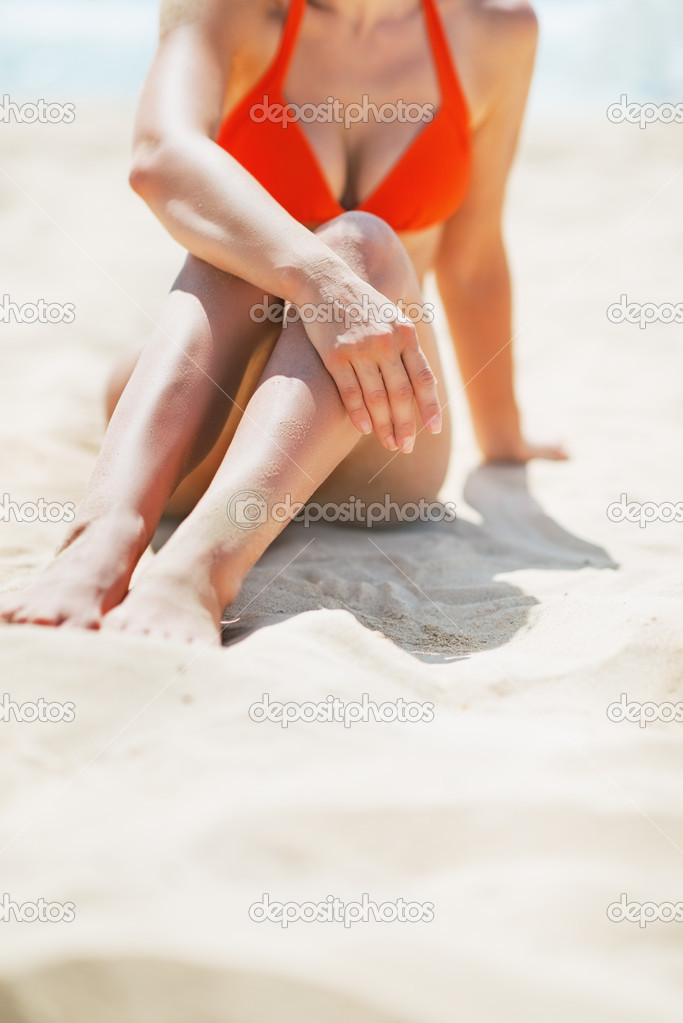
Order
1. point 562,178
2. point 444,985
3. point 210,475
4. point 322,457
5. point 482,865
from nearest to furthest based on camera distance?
1. point 444,985
2. point 482,865
3. point 322,457
4. point 210,475
5. point 562,178

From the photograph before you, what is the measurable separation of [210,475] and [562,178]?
13.7ft

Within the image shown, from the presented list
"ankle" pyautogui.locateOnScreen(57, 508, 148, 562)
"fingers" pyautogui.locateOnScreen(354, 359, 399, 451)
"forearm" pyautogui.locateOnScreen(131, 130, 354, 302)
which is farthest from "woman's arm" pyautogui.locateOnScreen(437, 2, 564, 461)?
"ankle" pyautogui.locateOnScreen(57, 508, 148, 562)

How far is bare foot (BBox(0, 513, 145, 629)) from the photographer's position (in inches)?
47.0

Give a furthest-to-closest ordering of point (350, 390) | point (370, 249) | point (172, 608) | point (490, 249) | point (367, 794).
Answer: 1. point (490, 249)
2. point (370, 249)
3. point (350, 390)
4. point (172, 608)
5. point (367, 794)

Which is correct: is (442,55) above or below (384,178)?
above

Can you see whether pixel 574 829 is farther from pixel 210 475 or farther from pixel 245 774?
pixel 210 475

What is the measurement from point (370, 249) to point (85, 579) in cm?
75

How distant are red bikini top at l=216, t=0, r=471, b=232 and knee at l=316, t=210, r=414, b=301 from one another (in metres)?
0.26

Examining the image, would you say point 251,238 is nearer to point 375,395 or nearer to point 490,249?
point 375,395

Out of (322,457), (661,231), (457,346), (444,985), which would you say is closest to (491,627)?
(322,457)

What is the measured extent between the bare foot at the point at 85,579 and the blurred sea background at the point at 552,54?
9.79 metres

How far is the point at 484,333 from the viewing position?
7.49 ft

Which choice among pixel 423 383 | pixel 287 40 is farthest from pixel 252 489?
pixel 287 40

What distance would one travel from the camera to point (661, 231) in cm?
410
